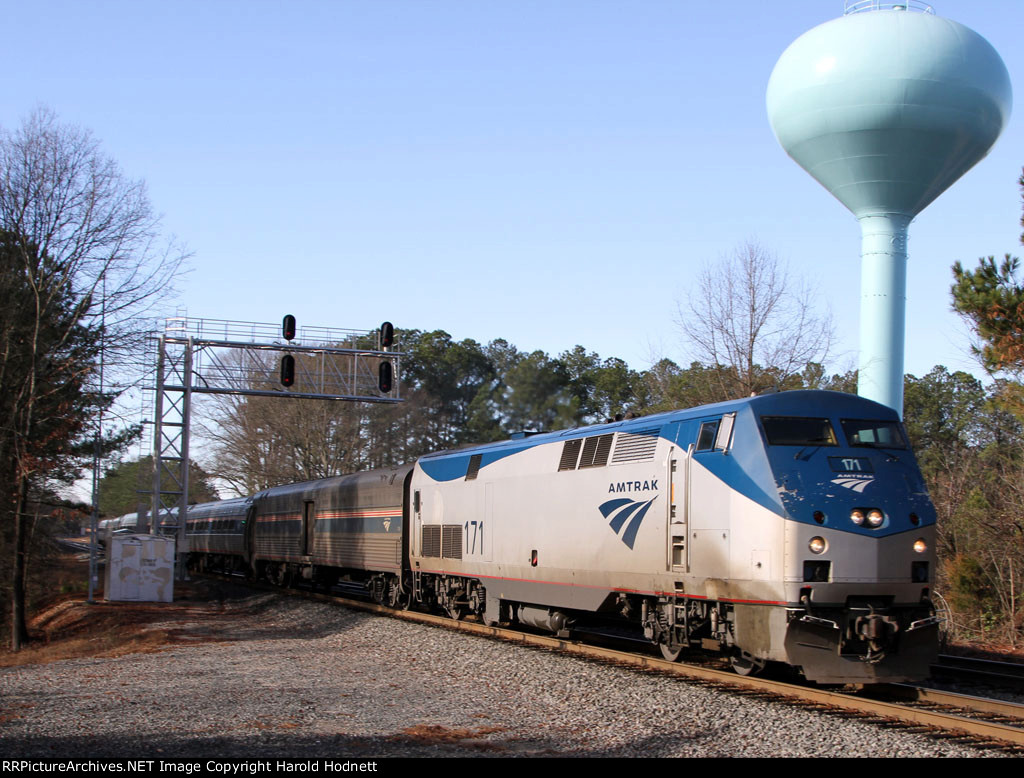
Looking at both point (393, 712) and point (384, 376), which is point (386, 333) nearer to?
point (384, 376)

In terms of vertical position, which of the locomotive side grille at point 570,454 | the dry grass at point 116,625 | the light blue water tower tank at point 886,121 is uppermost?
the light blue water tower tank at point 886,121

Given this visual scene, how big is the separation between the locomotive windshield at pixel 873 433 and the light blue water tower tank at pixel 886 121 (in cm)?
1795

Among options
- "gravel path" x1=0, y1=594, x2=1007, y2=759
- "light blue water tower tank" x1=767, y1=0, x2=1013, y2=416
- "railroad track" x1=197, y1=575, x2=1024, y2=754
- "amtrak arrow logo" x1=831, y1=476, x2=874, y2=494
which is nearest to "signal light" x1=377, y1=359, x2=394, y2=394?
"light blue water tower tank" x1=767, y1=0, x2=1013, y2=416

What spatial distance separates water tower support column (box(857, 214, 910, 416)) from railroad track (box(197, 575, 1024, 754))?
727 inches

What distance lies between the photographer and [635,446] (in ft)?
47.3

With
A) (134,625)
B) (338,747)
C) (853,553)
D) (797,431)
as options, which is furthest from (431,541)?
(338,747)

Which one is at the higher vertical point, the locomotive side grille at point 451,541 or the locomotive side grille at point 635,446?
the locomotive side grille at point 635,446

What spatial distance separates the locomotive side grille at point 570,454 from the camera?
16.1 metres

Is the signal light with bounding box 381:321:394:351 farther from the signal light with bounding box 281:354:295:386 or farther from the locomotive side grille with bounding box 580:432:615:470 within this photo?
the locomotive side grille with bounding box 580:432:615:470

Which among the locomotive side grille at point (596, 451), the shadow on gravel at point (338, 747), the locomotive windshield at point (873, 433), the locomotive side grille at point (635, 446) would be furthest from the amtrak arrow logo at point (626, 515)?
the shadow on gravel at point (338, 747)

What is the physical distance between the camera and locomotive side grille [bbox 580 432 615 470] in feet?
49.9

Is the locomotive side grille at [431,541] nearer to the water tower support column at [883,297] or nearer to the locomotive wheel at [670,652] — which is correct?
the locomotive wheel at [670,652]
